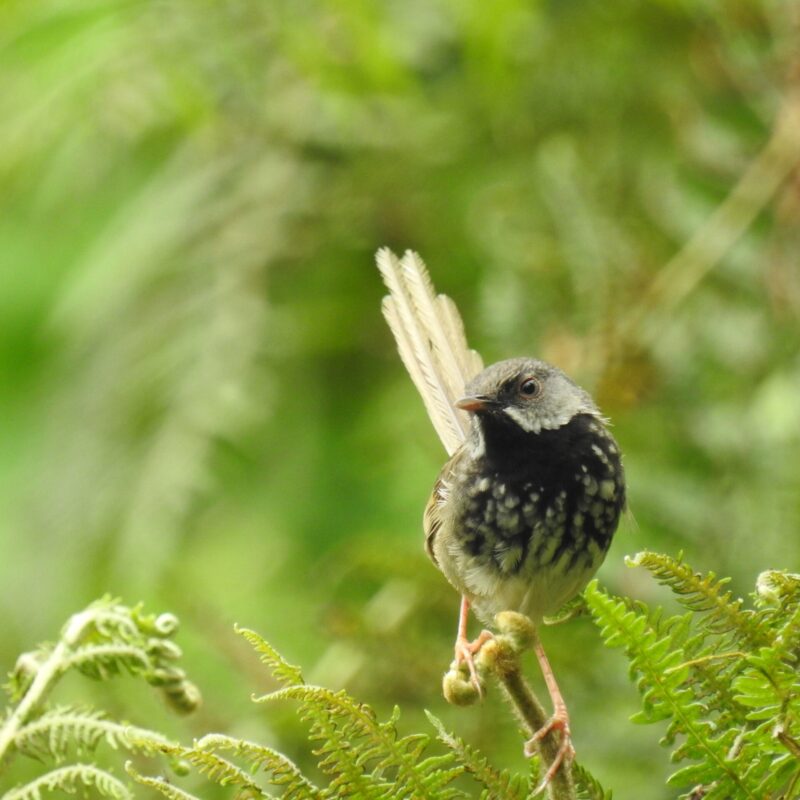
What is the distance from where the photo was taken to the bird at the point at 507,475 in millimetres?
→ 2502

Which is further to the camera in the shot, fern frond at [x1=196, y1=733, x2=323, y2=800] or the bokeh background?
the bokeh background

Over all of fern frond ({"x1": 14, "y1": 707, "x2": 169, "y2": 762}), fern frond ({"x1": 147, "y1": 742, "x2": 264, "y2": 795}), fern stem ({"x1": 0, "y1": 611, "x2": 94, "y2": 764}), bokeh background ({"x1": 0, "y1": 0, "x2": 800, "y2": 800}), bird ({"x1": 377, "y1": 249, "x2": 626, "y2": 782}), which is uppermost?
bokeh background ({"x1": 0, "y1": 0, "x2": 800, "y2": 800})

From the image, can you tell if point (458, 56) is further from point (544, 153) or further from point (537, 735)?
point (537, 735)

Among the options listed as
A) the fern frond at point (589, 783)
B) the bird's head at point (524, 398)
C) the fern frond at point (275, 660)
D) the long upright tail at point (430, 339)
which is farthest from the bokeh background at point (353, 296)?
the fern frond at point (275, 660)

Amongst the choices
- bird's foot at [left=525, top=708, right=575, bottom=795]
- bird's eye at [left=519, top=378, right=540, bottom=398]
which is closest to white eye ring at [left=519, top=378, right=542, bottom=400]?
bird's eye at [left=519, top=378, right=540, bottom=398]

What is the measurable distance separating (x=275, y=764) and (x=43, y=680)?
455mm

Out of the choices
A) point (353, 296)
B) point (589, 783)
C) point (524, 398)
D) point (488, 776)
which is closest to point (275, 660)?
point (488, 776)

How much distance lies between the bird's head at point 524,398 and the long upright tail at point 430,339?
0.12 meters

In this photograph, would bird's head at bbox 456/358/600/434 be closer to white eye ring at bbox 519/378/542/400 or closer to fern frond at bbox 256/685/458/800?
white eye ring at bbox 519/378/542/400

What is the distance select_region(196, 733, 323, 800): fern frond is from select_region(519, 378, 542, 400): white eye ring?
1.41 m

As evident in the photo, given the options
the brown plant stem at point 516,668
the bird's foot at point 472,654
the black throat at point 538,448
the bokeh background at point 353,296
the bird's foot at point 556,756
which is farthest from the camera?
the bokeh background at point 353,296

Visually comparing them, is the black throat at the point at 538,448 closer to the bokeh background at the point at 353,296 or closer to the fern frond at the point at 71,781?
the bokeh background at the point at 353,296

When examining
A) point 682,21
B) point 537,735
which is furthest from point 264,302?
point 537,735

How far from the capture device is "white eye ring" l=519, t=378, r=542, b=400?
9.35 feet
